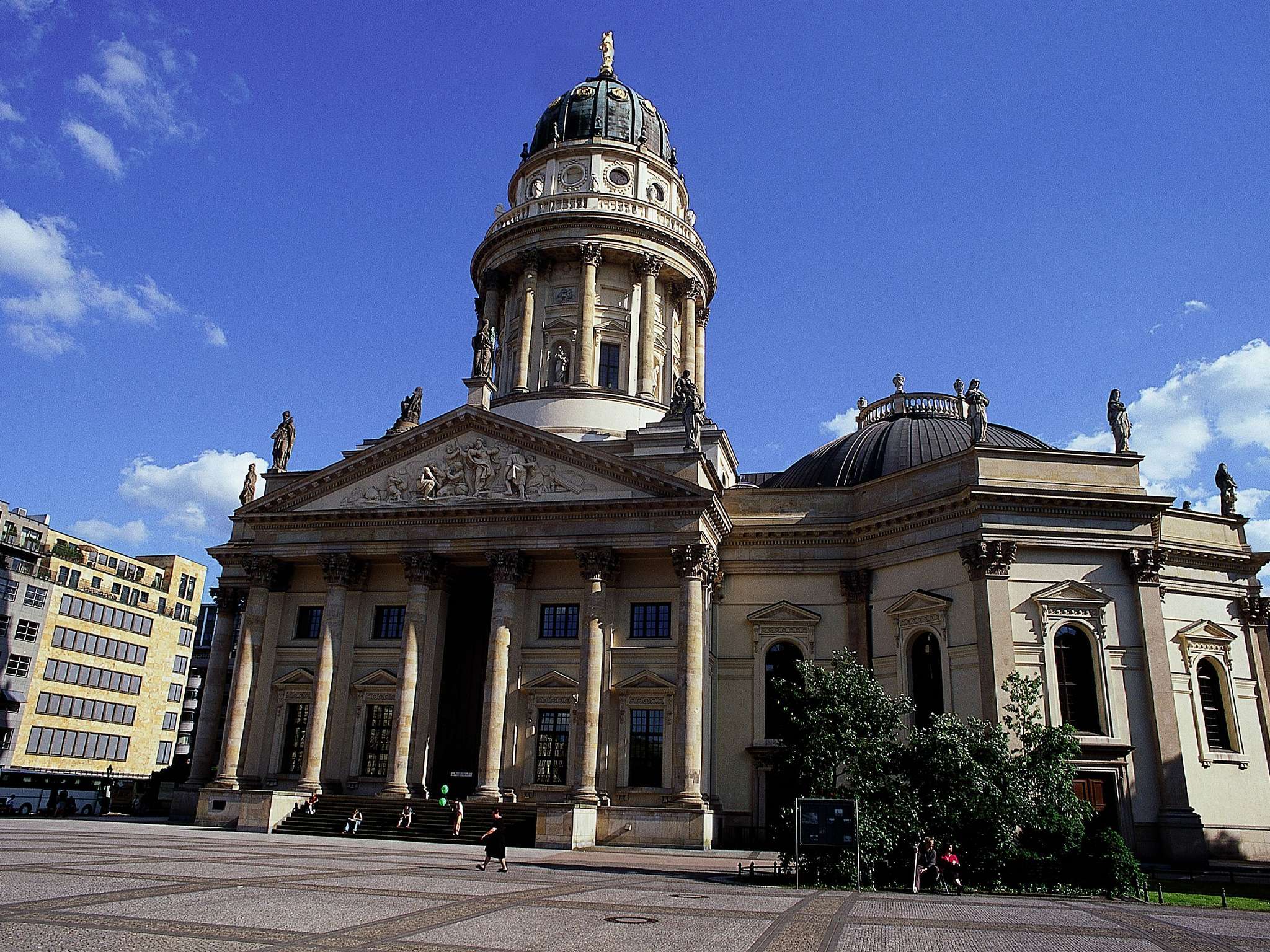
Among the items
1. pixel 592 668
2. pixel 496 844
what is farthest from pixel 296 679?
pixel 496 844

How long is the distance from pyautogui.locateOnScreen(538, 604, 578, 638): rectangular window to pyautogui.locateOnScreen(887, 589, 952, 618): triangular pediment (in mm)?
12108

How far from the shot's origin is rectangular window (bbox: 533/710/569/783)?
36.2 metres

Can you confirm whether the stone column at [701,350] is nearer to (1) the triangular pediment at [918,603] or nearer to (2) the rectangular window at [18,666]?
(1) the triangular pediment at [918,603]

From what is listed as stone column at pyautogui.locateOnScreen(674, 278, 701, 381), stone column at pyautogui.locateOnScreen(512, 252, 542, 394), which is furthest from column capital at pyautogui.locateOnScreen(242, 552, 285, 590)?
stone column at pyautogui.locateOnScreen(674, 278, 701, 381)

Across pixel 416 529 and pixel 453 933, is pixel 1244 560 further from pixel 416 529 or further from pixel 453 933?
pixel 453 933

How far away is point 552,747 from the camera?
3650 centimetres

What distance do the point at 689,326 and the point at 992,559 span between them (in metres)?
24.5

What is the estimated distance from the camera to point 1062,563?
3403cm

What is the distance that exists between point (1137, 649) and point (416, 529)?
87.5 ft

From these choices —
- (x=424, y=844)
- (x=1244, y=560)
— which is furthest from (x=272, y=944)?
(x=1244, y=560)

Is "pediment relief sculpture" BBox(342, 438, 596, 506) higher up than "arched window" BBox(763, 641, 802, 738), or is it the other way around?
"pediment relief sculpture" BBox(342, 438, 596, 506)

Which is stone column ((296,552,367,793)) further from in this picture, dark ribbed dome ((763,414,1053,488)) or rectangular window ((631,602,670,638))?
dark ribbed dome ((763,414,1053,488))

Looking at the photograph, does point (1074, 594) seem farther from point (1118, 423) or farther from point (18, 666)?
point (18, 666)

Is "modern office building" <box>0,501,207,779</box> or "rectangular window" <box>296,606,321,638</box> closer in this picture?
"rectangular window" <box>296,606,321,638</box>
